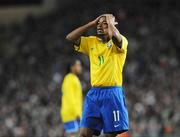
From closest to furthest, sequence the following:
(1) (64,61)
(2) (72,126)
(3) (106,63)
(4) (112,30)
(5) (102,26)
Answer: (4) (112,30) < (5) (102,26) < (3) (106,63) < (2) (72,126) < (1) (64,61)

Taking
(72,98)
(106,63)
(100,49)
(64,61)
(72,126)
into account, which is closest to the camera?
(106,63)

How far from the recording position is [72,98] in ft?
46.2

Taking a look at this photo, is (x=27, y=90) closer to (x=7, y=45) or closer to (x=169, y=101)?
(x=7, y=45)

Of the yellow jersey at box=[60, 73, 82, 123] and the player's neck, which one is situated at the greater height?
the player's neck

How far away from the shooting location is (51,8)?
28.4m

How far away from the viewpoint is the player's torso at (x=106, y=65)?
9.92m

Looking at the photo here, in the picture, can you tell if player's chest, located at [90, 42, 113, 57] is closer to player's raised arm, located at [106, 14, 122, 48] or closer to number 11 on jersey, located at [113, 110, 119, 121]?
player's raised arm, located at [106, 14, 122, 48]

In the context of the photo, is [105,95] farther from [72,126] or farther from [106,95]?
[72,126]

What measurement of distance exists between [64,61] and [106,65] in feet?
48.1

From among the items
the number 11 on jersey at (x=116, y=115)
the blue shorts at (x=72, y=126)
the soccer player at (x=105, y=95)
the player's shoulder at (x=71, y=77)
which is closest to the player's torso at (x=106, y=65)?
the soccer player at (x=105, y=95)

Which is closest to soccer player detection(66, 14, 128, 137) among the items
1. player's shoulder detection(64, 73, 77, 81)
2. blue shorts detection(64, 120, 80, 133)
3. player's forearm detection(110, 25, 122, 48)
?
player's forearm detection(110, 25, 122, 48)

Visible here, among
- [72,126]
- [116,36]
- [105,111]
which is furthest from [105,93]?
[72,126]

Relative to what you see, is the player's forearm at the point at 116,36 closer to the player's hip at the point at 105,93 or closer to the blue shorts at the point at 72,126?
the player's hip at the point at 105,93

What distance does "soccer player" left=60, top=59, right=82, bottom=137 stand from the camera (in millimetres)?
13961
